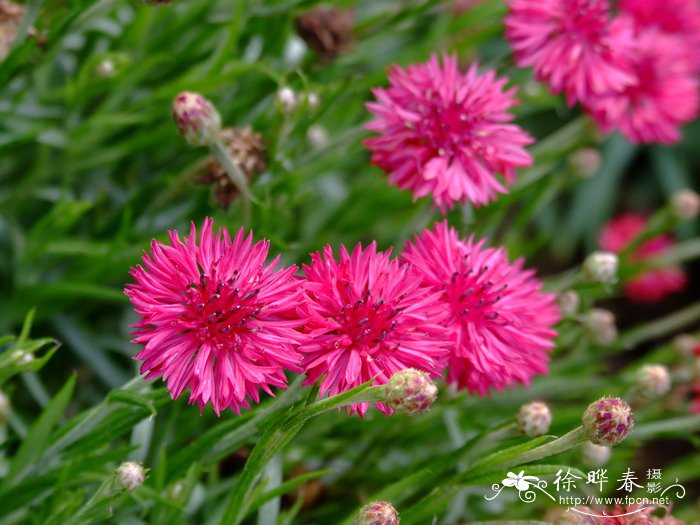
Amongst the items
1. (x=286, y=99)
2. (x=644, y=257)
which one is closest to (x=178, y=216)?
(x=286, y=99)

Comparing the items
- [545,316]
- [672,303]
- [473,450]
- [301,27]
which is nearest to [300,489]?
[473,450]

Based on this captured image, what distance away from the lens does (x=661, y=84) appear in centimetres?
133

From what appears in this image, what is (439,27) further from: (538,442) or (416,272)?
(538,442)

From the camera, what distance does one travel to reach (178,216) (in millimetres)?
1354

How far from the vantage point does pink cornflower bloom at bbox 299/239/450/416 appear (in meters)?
0.77

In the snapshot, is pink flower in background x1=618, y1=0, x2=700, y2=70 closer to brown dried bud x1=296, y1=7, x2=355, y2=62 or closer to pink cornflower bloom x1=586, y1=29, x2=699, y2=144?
pink cornflower bloom x1=586, y1=29, x2=699, y2=144

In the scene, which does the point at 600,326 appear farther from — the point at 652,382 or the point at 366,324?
the point at 366,324

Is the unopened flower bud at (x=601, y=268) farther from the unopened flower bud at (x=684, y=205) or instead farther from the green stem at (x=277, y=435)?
the green stem at (x=277, y=435)

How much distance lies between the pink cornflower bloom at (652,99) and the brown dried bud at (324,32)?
1.33 feet

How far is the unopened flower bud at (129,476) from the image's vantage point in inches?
30.3

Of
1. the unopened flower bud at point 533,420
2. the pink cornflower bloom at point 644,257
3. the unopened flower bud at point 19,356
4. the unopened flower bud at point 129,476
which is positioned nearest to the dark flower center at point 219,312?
the unopened flower bud at point 129,476

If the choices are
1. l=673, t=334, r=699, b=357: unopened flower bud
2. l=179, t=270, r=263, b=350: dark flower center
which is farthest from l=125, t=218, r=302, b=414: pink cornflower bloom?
l=673, t=334, r=699, b=357: unopened flower bud

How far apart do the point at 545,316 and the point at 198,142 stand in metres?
0.47

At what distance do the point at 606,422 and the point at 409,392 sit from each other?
20 cm
